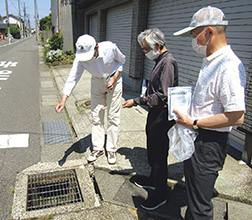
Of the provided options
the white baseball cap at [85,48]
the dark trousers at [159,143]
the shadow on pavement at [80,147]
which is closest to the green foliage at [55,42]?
the shadow on pavement at [80,147]

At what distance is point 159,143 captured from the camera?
2371 mm

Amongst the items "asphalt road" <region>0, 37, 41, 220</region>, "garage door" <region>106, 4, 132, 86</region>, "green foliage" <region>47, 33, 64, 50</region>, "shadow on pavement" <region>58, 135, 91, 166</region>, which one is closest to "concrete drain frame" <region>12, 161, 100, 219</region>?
"asphalt road" <region>0, 37, 41, 220</region>

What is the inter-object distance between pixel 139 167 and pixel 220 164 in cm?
162

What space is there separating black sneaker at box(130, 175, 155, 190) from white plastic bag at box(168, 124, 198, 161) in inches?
45.5

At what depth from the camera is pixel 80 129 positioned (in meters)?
4.46

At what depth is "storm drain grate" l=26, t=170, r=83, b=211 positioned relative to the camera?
2.59m

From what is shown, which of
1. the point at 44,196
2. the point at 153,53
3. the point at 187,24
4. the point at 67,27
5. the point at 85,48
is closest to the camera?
the point at 153,53

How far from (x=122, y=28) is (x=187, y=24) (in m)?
4.59

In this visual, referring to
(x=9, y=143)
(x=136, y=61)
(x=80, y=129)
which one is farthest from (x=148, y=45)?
(x=136, y=61)

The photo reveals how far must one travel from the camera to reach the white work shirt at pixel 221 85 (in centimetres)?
144

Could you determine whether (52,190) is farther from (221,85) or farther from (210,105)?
(221,85)

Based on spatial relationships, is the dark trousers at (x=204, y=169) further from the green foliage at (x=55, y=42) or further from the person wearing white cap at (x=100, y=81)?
the green foliage at (x=55, y=42)

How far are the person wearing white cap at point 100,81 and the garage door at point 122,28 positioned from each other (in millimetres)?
5518

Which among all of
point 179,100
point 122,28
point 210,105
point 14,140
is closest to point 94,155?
point 14,140
